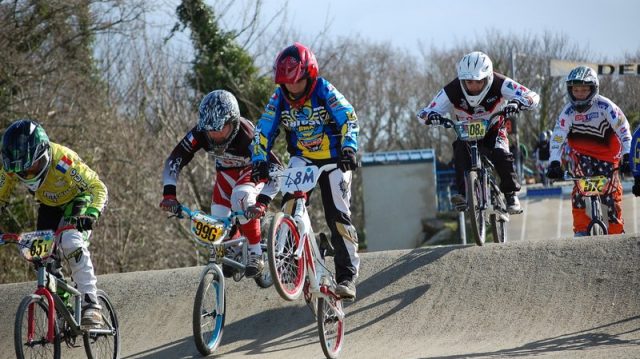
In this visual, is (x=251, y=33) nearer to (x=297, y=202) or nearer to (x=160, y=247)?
(x=160, y=247)

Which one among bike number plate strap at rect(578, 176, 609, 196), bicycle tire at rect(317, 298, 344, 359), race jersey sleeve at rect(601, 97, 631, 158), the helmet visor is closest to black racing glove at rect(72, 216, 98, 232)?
the helmet visor

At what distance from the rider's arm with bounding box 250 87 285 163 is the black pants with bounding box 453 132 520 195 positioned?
10.4ft

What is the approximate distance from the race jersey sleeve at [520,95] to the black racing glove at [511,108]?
2.8 inches

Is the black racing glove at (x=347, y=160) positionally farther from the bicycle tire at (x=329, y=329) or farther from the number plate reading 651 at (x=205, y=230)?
the number plate reading 651 at (x=205, y=230)

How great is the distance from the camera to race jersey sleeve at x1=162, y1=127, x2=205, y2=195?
9.32 meters

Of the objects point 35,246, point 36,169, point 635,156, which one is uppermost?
point 36,169

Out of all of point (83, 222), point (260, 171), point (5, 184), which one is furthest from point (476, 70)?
point (5, 184)

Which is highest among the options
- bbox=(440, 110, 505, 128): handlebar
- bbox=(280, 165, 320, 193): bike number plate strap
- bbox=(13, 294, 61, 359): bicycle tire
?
bbox=(440, 110, 505, 128): handlebar

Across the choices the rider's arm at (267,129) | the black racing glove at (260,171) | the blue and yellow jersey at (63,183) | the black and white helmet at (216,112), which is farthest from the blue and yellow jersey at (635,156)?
the blue and yellow jersey at (63,183)

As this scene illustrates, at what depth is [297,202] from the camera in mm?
7867

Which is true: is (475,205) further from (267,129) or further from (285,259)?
(285,259)

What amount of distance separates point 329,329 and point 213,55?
1998 cm

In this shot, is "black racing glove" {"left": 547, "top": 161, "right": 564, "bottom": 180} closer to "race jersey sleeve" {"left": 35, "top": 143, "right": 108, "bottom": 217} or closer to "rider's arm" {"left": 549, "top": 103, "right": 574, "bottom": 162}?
"rider's arm" {"left": 549, "top": 103, "right": 574, "bottom": 162}

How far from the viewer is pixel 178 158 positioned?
9.48 meters
